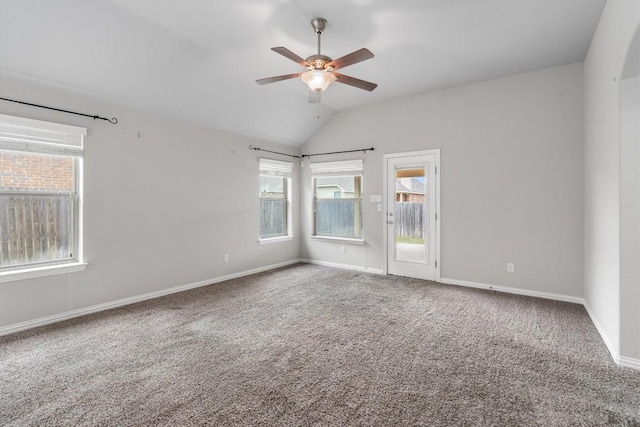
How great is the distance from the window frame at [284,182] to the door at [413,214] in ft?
6.56

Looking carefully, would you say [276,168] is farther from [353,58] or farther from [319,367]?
[319,367]

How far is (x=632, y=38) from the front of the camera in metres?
2.15

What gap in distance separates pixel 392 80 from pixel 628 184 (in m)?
2.96

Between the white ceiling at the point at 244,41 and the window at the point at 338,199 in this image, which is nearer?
the white ceiling at the point at 244,41

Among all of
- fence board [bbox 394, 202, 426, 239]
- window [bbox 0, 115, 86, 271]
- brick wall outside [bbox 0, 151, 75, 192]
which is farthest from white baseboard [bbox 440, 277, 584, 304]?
brick wall outside [bbox 0, 151, 75, 192]

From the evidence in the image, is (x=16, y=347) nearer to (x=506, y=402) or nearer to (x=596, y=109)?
(x=506, y=402)

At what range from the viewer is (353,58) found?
2.68 m

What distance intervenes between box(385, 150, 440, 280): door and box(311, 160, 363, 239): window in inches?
25.9

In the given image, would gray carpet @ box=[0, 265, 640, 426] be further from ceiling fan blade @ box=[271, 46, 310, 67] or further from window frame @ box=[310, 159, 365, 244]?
ceiling fan blade @ box=[271, 46, 310, 67]

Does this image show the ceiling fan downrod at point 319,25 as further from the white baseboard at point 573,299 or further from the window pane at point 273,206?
the white baseboard at point 573,299

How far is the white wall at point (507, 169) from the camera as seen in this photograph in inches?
154

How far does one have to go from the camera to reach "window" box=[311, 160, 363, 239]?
5844 millimetres

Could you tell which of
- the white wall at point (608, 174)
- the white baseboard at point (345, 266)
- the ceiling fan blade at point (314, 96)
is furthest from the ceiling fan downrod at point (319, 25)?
the white baseboard at point (345, 266)

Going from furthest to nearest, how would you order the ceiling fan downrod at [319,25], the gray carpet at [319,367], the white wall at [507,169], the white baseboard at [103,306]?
the white wall at [507,169] < the white baseboard at [103,306] < the ceiling fan downrod at [319,25] < the gray carpet at [319,367]
